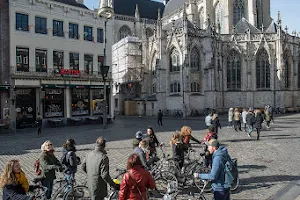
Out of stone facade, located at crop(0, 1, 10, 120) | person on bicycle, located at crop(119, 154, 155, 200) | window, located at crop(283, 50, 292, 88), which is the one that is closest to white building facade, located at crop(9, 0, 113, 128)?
stone facade, located at crop(0, 1, 10, 120)

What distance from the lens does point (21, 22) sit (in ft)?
77.0

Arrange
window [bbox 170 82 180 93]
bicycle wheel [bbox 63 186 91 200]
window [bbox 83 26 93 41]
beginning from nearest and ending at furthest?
bicycle wheel [bbox 63 186 91 200] < window [bbox 83 26 93 41] < window [bbox 170 82 180 93]

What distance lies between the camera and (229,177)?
4.84 metres

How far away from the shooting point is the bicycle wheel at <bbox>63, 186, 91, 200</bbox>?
5.86 m

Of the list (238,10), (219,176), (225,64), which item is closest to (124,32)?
(238,10)

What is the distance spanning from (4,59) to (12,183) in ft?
69.9

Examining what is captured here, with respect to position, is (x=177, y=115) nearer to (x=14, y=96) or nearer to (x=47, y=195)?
(x=14, y=96)

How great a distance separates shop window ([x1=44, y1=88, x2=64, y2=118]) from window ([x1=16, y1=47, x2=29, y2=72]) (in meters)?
2.69

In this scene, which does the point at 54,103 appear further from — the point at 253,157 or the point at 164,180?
the point at 164,180

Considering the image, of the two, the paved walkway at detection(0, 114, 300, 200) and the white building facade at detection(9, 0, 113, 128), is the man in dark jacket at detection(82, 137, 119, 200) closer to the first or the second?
the paved walkway at detection(0, 114, 300, 200)

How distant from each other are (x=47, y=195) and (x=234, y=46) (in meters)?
37.3

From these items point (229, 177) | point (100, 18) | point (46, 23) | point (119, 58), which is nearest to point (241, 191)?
point (229, 177)

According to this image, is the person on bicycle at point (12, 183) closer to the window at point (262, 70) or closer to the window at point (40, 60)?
the window at point (40, 60)

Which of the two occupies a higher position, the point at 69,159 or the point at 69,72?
the point at 69,72
